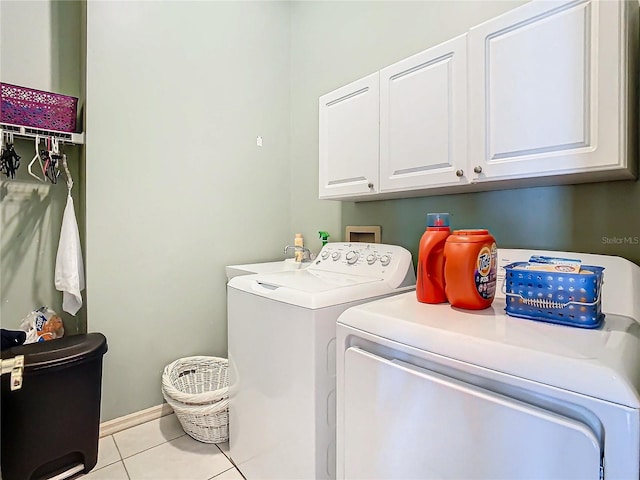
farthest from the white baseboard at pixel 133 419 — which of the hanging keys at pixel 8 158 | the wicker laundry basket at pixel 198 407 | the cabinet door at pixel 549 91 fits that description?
the cabinet door at pixel 549 91

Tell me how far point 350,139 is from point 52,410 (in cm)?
185

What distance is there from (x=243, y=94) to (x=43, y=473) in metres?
2.38

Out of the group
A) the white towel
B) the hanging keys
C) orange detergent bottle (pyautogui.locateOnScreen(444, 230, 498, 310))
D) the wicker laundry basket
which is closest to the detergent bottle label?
orange detergent bottle (pyautogui.locateOnScreen(444, 230, 498, 310))

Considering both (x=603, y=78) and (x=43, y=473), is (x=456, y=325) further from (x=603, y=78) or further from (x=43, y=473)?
(x=43, y=473)

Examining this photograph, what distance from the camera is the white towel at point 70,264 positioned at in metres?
1.77

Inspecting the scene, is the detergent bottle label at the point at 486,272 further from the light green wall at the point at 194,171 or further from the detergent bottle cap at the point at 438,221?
the light green wall at the point at 194,171

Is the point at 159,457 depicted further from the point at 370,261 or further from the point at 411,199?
the point at 411,199

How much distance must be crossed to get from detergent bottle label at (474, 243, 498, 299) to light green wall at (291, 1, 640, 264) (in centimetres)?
49

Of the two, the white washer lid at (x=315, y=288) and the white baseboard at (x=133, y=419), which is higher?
the white washer lid at (x=315, y=288)

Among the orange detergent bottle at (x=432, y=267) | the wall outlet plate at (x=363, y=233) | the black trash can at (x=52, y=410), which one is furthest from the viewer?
the wall outlet plate at (x=363, y=233)

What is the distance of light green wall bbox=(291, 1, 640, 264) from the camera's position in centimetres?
129

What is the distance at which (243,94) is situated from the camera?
8.07 ft

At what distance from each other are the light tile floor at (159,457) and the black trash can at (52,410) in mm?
113

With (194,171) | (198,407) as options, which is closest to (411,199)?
Result: (194,171)
